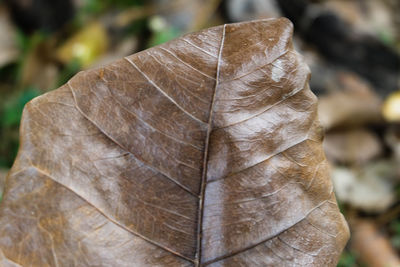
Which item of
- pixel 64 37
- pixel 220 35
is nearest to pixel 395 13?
pixel 64 37

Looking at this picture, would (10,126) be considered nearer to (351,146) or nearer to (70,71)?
(70,71)

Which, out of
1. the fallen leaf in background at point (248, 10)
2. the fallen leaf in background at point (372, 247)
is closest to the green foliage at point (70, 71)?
the fallen leaf in background at point (248, 10)

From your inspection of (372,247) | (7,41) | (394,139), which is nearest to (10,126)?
(7,41)

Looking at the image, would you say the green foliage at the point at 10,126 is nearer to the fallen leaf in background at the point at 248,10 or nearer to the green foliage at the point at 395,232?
the fallen leaf in background at the point at 248,10

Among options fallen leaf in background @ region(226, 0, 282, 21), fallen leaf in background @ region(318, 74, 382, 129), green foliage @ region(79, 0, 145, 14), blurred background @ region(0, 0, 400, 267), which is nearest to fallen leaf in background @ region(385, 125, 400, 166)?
blurred background @ region(0, 0, 400, 267)

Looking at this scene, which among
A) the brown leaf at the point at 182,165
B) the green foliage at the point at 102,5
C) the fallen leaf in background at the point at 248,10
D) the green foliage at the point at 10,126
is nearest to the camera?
the brown leaf at the point at 182,165

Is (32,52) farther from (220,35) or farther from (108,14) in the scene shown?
(220,35)
